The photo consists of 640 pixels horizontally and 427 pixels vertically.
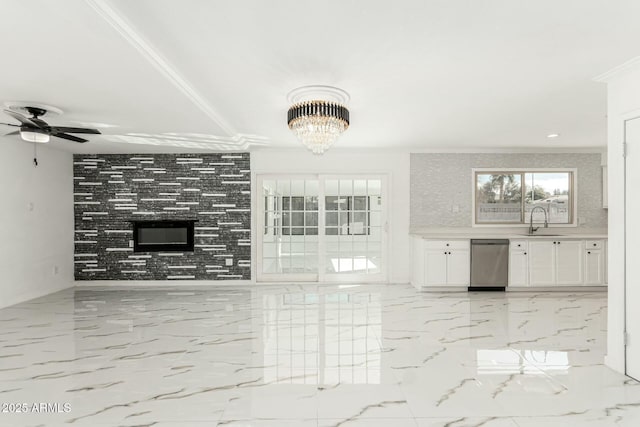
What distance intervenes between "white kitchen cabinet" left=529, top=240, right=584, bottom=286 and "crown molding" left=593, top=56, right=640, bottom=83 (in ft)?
10.5

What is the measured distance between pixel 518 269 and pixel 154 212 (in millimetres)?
6018

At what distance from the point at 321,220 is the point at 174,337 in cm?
324

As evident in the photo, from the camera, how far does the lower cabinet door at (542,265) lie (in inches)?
212

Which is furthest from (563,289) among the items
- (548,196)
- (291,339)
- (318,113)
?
(318,113)

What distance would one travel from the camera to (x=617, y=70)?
8.83 feet

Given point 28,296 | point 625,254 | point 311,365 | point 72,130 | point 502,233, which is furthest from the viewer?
point 502,233

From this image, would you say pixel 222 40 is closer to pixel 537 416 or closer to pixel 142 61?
pixel 142 61

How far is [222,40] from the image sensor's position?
7.55 feet

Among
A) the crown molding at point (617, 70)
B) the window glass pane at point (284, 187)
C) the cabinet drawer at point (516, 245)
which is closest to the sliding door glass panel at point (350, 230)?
the window glass pane at point (284, 187)

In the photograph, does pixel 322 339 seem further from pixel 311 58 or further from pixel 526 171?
pixel 526 171

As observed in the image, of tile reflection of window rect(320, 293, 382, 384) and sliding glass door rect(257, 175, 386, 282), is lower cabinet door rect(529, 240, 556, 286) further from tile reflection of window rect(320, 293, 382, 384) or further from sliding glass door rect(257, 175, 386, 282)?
tile reflection of window rect(320, 293, 382, 384)

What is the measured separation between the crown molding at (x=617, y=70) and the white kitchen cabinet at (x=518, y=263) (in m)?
3.05

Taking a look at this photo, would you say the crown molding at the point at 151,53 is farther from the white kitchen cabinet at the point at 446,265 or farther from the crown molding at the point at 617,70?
the white kitchen cabinet at the point at 446,265

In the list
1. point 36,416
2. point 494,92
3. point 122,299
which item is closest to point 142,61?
point 36,416
